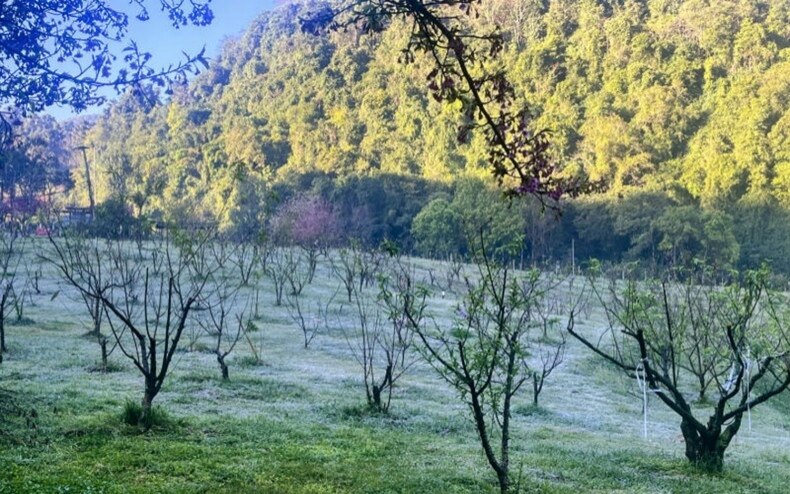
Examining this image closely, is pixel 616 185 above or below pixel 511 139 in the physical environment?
above

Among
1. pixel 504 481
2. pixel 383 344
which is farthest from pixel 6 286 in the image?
pixel 504 481

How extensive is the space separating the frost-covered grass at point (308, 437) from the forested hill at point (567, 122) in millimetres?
19939

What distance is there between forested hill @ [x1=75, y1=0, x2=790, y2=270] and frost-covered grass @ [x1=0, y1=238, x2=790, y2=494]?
1994 cm

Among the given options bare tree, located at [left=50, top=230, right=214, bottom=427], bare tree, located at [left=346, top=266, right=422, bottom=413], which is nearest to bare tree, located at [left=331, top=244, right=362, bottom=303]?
bare tree, located at [left=346, top=266, right=422, bottom=413]

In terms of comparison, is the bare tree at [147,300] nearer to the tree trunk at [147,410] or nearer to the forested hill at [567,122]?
the tree trunk at [147,410]

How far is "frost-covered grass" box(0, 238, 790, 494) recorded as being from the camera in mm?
3779

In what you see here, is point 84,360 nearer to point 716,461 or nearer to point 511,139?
point 716,461

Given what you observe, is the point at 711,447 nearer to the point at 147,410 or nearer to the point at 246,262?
the point at 147,410

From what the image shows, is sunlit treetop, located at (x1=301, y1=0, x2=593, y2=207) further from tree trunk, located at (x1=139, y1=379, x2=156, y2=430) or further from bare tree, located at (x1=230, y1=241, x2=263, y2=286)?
bare tree, located at (x1=230, y1=241, x2=263, y2=286)

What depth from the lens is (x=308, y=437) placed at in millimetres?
5188

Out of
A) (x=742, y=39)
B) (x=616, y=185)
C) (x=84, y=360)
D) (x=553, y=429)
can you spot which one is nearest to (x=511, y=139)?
(x=553, y=429)

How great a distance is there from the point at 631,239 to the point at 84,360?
29502 mm

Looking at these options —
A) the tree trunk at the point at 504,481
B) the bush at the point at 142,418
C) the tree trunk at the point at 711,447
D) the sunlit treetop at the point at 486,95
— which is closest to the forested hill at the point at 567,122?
the bush at the point at 142,418

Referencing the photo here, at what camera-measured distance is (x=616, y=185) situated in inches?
1485
